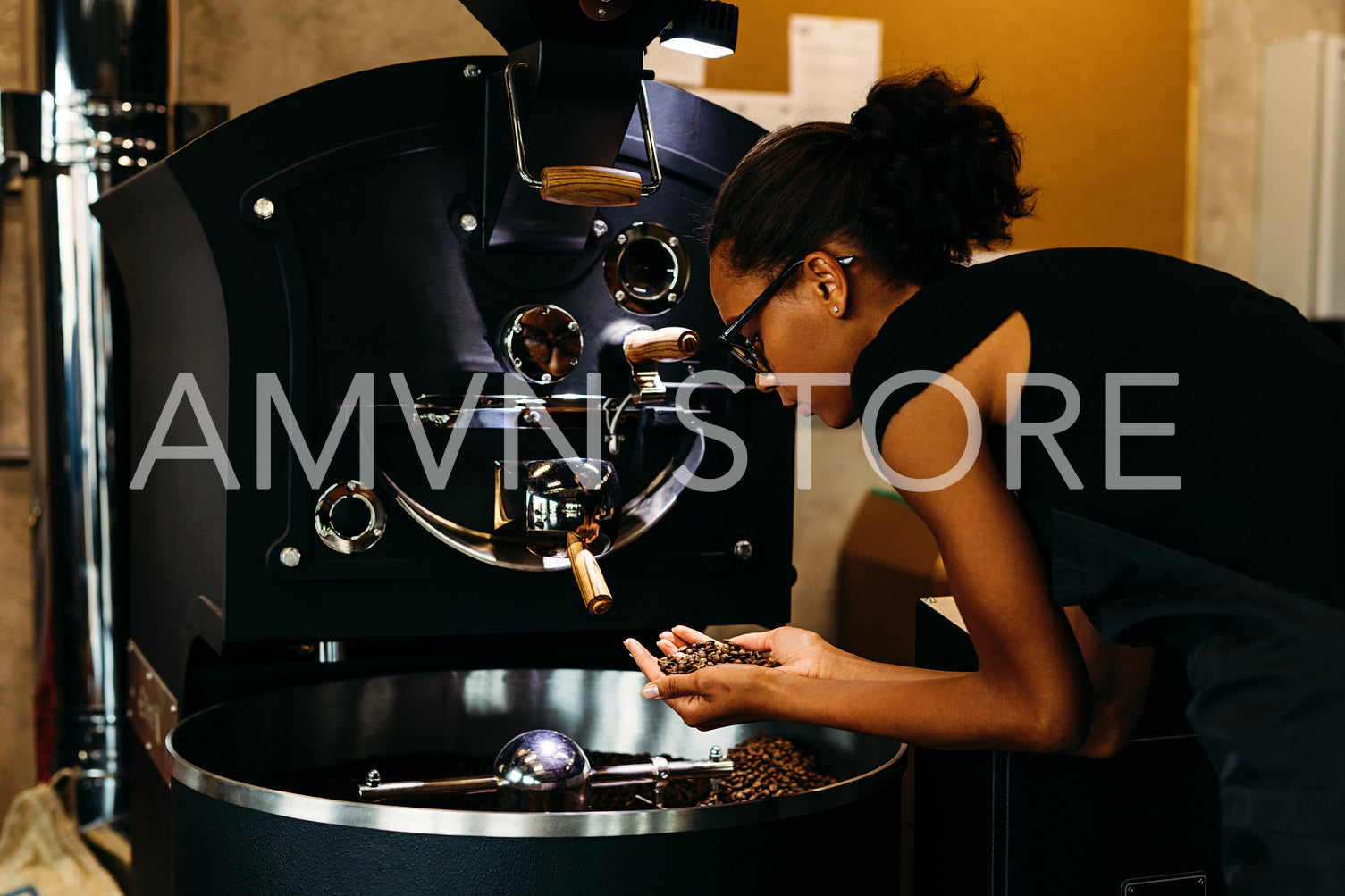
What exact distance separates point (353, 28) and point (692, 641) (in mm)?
1138

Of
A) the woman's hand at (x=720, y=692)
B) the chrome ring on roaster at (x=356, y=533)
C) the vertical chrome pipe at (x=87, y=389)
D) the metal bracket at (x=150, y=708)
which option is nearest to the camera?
the woman's hand at (x=720, y=692)

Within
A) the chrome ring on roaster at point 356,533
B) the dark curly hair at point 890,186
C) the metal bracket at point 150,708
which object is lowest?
the metal bracket at point 150,708

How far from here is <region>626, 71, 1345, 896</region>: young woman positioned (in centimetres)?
73

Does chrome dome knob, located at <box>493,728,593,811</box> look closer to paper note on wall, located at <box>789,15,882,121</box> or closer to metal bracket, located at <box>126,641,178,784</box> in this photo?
metal bracket, located at <box>126,641,178,784</box>

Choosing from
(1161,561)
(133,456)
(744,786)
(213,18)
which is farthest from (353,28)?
(1161,561)

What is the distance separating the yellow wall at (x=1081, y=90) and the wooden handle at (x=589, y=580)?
127 centimetres

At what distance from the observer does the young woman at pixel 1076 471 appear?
0.73 m

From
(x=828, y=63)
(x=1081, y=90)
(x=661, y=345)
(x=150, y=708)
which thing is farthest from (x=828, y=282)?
(x=1081, y=90)

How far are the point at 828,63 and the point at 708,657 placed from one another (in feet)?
3.98

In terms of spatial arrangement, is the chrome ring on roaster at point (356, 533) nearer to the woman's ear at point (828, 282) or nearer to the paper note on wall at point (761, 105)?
the woman's ear at point (828, 282)

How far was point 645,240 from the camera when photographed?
44.6 inches

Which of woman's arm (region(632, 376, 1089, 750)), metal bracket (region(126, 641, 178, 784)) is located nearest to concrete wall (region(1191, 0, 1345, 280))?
woman's arm (region(632, 376, 1089, 750))

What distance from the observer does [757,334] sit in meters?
1.00

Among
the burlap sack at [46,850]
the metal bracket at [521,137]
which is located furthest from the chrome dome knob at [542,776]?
the burlap sack at [46,850]
